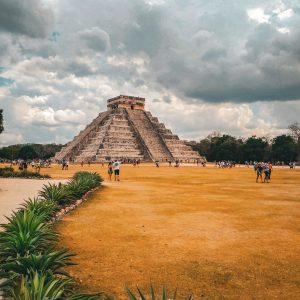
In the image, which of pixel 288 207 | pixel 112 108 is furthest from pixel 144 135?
pixel 288 207

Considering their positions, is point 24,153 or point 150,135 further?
point 24,153

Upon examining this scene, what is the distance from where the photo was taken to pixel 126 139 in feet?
265

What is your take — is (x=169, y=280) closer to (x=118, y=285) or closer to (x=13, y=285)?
(x=118, y=285)

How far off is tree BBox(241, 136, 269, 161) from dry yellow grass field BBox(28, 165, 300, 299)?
2996 inches

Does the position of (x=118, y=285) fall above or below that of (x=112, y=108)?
below

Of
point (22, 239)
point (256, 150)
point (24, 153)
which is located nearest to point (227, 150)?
point (256, 150)

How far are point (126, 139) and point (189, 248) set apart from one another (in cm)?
7359

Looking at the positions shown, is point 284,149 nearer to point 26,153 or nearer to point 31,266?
point 26,153

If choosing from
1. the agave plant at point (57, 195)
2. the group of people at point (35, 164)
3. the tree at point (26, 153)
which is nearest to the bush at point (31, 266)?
the agave plant at point (57, 195)

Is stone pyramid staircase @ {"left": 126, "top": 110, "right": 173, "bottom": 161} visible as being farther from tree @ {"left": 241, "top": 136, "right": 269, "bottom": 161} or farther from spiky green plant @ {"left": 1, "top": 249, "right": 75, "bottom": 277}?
spiky green plant @ {"left": 1, "top": 249, "right": 75, "bottom": 277}

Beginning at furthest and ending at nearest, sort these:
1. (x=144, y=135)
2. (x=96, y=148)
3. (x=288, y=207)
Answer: (x=144, y=135), (x=96, y=148), (x=288, y=207)

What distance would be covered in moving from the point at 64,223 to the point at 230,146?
84012 millimetres

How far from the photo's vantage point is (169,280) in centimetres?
573

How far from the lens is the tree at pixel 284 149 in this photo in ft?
268
